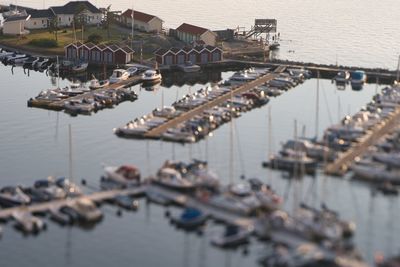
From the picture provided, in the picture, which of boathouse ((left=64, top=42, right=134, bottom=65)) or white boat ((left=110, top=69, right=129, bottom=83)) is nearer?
white boat ((left=110, top=69, right=129, bottom=83))

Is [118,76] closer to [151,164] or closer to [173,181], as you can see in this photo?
[151,164]

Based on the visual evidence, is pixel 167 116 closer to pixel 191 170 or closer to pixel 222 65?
pixel 191 170

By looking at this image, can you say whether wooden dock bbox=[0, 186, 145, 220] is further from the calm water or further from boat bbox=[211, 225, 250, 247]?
boat bbox=[211, 225, 250, 247]

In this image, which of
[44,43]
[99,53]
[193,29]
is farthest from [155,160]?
[44,43]

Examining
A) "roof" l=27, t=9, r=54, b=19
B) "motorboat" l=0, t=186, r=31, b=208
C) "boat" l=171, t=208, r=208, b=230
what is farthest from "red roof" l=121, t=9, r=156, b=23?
"boat" l=171, t=208, r=208, b=230

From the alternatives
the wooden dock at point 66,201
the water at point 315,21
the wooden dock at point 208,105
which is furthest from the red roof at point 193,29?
the wooden dock at point 66,201
